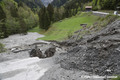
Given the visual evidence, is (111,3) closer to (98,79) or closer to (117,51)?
(117,51)

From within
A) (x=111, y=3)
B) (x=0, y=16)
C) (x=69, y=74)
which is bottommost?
(x=69, y=74)

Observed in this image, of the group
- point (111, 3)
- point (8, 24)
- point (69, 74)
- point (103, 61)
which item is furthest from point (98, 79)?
point (111, 3)

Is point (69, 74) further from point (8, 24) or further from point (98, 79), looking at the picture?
point (8, 24)

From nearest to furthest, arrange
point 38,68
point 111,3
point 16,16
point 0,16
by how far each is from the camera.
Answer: point 38,68, point 0,16, point 111,3, point 16,16

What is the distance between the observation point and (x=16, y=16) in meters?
41.9

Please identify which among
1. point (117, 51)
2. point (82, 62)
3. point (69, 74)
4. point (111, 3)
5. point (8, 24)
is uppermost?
point (111, 3)

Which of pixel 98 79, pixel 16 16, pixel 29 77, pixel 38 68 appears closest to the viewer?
pixel 98 79

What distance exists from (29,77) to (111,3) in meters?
49.0

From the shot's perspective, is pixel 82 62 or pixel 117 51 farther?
pixel 82 62

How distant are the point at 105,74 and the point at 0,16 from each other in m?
46.4

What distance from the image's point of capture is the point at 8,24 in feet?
119

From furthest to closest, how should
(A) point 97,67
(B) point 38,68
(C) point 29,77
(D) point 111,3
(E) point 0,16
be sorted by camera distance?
1. (D) point 111,3
2. (E) point 0,16
3. (B) point 38,68
4. (C) point 29,77
5. (A) point 97,67

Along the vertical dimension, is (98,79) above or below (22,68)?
above

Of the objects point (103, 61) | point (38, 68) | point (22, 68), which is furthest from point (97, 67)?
point (22, 68)
